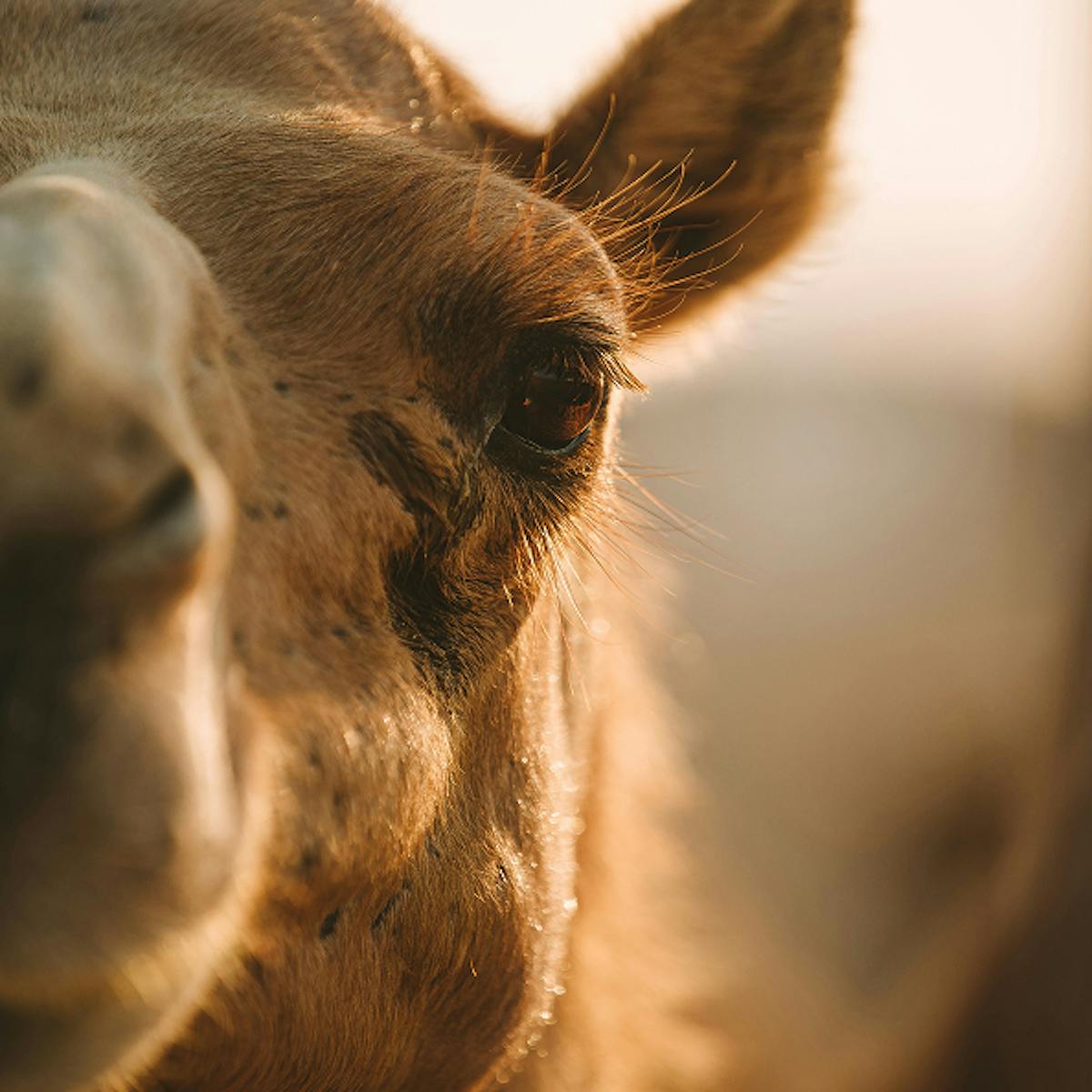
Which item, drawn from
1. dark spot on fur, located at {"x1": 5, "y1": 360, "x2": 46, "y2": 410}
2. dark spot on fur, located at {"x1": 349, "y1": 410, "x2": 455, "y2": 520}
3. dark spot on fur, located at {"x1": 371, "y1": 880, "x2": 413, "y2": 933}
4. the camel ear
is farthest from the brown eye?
dark spot on fur, located at {"x1": 5, "y1": 360, "x2": 46, "y2": 410}

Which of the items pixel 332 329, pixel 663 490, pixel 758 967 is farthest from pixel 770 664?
pixel 332 329

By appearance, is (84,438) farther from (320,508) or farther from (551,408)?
(551,408)

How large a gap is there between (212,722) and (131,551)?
0.24 metres

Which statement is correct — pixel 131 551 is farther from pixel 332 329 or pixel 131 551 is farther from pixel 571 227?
pixel 571 227

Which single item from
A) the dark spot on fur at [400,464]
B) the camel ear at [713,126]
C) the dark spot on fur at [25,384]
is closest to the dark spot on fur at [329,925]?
the dark spot on fur at [400,464]

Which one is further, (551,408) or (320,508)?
(551,408)

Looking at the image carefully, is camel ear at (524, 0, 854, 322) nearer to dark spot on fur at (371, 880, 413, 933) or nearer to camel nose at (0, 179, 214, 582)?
dark spot on fur at (371, 880, 413, 933)

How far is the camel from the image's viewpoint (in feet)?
4.78

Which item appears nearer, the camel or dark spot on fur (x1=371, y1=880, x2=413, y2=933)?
the camel

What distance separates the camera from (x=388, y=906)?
2.33m

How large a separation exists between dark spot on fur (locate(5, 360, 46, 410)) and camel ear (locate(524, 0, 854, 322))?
185 centimetres

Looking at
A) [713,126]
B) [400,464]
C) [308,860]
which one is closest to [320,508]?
[400,464]

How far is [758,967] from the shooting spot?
5961mm

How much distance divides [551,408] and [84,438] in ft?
3.92
